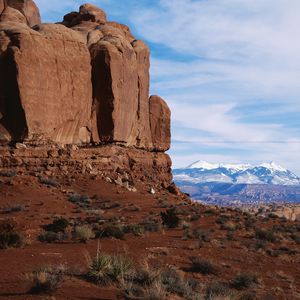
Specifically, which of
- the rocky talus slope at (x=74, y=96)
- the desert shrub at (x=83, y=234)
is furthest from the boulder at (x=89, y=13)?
the desert shrub at (x=83, y=234)

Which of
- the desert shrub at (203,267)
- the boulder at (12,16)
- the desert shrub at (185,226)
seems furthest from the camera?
the boulder at (12,16)

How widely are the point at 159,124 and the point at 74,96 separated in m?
15.4

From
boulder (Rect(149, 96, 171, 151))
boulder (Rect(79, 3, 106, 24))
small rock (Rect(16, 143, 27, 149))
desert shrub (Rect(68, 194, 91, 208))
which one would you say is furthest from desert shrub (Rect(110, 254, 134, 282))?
boulder (Rect(79, 3, 106, 24))

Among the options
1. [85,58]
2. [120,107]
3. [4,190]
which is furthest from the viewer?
[120,107]

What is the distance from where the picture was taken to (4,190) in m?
31.0

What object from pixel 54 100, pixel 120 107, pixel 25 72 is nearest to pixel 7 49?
pixel 25 72

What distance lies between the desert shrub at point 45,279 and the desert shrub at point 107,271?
2.58ft

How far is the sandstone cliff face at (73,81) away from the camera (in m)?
36.3

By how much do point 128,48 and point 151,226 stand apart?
88.0 feet

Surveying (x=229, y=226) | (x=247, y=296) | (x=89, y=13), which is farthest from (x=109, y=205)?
(x=89, y=13)

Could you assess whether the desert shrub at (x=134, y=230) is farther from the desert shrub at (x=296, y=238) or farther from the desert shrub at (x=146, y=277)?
the desert shrub at (x=146, y=277)

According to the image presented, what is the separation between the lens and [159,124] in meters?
53.7

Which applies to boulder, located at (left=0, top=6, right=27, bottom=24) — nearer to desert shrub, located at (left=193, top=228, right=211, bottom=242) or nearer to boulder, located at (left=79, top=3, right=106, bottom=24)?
boulder, located at (left=79, top=3, right=106, bottom=24)

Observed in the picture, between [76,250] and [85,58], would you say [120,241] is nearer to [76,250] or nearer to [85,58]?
[76,250]
